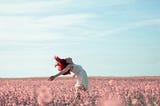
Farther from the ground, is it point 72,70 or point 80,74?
point 72,70

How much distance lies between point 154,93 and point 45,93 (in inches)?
286

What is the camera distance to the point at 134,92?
733 inches

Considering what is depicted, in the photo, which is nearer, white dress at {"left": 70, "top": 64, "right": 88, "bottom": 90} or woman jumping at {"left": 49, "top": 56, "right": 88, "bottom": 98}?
woman jumping at {"left": 49, "top": 56, "right": 88, "bottom": 98}

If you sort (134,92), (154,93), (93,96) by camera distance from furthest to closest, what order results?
(134,92)
(154,93)
(93,96)

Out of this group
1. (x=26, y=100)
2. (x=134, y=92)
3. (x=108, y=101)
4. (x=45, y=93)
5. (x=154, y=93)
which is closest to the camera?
(x=108, y=101)

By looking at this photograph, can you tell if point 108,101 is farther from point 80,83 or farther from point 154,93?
point 154,93

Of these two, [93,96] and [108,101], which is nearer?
[108,101]

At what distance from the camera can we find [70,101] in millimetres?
14312

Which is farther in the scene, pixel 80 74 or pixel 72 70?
pixel 80 74

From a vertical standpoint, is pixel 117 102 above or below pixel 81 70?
below

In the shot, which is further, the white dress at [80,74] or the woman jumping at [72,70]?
the white dress at [80,74]

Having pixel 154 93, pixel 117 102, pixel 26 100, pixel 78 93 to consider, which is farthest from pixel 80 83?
pixel 117 102

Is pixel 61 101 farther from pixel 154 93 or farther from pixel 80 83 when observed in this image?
pixel 154 93

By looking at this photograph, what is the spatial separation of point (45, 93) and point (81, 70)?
4140 millimetres
